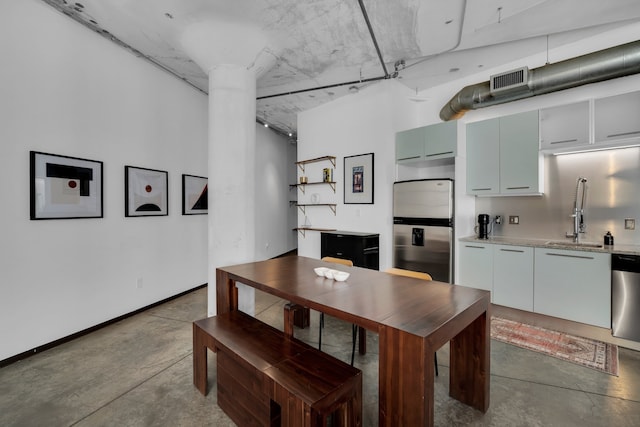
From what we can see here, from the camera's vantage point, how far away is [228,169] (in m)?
3.01

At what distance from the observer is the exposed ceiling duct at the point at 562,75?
8.62 feet

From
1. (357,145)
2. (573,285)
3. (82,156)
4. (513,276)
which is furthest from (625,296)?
Answer: (82,156)

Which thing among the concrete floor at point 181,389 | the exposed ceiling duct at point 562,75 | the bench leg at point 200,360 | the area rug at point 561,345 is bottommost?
the concrete floor at point 181,389

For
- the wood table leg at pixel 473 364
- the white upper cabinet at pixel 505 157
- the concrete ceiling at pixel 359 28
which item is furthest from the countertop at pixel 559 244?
the concrete ceiling at pixel 359 28

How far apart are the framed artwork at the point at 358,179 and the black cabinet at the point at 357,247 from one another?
62 cm

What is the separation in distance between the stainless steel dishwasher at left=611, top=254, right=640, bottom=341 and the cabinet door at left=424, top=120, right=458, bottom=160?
1944 millimetres

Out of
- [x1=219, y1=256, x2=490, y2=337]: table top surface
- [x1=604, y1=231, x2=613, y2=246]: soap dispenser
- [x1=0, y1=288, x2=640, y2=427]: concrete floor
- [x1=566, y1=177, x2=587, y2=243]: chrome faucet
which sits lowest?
[x1=0, y1=288, x2=640, y2=427]: concrete floor

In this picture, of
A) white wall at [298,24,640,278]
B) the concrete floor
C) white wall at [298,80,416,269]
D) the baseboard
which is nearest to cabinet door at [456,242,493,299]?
white wall at [298,24,640,278]

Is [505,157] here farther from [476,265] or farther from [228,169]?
[228,169]

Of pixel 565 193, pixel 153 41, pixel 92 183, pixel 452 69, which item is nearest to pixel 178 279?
pixel 92 183

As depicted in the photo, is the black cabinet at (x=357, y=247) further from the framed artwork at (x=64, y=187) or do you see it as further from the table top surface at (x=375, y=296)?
the framed artwork at (x=64, y=187)

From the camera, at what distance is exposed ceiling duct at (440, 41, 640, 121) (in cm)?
263

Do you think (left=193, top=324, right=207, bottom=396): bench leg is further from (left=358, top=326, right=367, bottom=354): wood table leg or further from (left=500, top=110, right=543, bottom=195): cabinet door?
(left=500, top=110, right=543, bottom=195): cabinet door

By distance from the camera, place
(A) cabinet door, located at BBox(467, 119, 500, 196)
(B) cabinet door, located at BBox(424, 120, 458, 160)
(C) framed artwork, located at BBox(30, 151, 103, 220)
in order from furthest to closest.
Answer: (B) cabinet door, located at BBox(424, 120, 458, 160)
(A) cabinet door, located at BBox(467, 119, 500, 196)
(C) framed artwork, located at BBox(30, 151, 103, 220)
